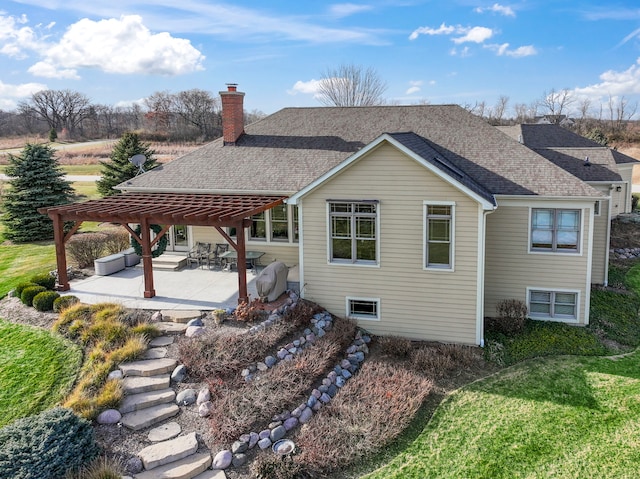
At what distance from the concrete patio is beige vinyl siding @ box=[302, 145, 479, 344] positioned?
2.71 metres

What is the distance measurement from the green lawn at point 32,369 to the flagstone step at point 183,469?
293 cm

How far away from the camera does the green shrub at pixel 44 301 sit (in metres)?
13.8

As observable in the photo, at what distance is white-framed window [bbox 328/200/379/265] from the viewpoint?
13.5m

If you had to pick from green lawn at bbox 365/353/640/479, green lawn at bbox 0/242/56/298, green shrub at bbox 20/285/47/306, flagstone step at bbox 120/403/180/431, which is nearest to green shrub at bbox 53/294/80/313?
green shrub at bbox 20/285/47/306

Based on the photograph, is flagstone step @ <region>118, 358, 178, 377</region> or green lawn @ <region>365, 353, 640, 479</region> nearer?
green lawn @ <region>365, 353, 640, 479</region>

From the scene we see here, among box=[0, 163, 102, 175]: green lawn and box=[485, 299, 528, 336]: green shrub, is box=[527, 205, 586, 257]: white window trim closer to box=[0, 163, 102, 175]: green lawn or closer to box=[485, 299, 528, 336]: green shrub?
box=[485, 299, 528, 336]: green shrub

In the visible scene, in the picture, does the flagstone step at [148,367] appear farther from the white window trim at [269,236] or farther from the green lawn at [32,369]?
the white window trim at [269,236]

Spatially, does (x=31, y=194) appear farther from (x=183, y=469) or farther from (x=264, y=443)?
(x=264, y=443)

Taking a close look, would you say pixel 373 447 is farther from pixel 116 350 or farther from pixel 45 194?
pixel 45 194

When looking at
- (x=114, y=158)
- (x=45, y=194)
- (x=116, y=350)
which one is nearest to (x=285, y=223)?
(x=116, y=350)

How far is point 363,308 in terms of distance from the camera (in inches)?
556

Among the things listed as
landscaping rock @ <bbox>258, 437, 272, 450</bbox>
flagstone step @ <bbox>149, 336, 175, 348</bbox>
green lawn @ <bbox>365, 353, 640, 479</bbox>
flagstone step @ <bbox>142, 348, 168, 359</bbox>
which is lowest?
green lawn @ <bbox>365, 353, 640, 479</bbox>

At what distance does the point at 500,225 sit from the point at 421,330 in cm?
398

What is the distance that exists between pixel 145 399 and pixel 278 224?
8513 mm
